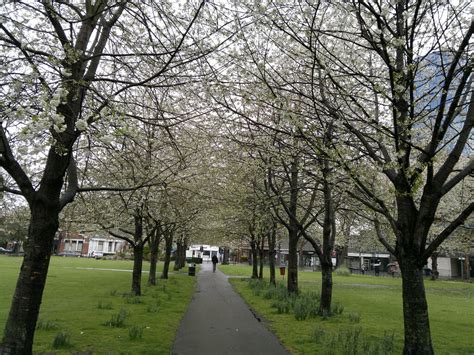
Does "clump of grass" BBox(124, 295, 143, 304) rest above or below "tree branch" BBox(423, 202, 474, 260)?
below

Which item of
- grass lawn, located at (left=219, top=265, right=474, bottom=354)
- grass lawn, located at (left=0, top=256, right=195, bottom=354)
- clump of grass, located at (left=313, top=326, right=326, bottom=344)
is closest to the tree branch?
grass lawn, located at (left=219, top=265, right=474, bottom=354)

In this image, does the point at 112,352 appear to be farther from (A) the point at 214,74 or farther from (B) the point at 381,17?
(B) the point at 381,17

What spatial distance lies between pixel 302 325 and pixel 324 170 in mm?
4341

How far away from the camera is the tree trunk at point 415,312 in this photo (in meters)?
6.03

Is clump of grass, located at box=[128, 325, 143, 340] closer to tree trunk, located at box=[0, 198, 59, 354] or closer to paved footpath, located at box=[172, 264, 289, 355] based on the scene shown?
paved footpath, located at box=[172, 264, 289, 355]

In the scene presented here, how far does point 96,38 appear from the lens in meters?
7.70

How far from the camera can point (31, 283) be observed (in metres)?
5.88

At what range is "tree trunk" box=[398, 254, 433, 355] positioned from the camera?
237 inches

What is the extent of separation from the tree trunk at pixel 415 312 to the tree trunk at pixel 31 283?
5.29 meters

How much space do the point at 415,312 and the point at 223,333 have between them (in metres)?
4.64

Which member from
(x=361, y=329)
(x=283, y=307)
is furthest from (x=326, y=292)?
(x=361, y=329)

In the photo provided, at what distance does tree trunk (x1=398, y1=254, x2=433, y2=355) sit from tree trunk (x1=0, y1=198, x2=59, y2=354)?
5.29m

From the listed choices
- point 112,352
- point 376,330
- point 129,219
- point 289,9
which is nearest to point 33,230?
point 112,352

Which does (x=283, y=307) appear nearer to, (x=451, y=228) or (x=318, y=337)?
(x=318, y=337)
